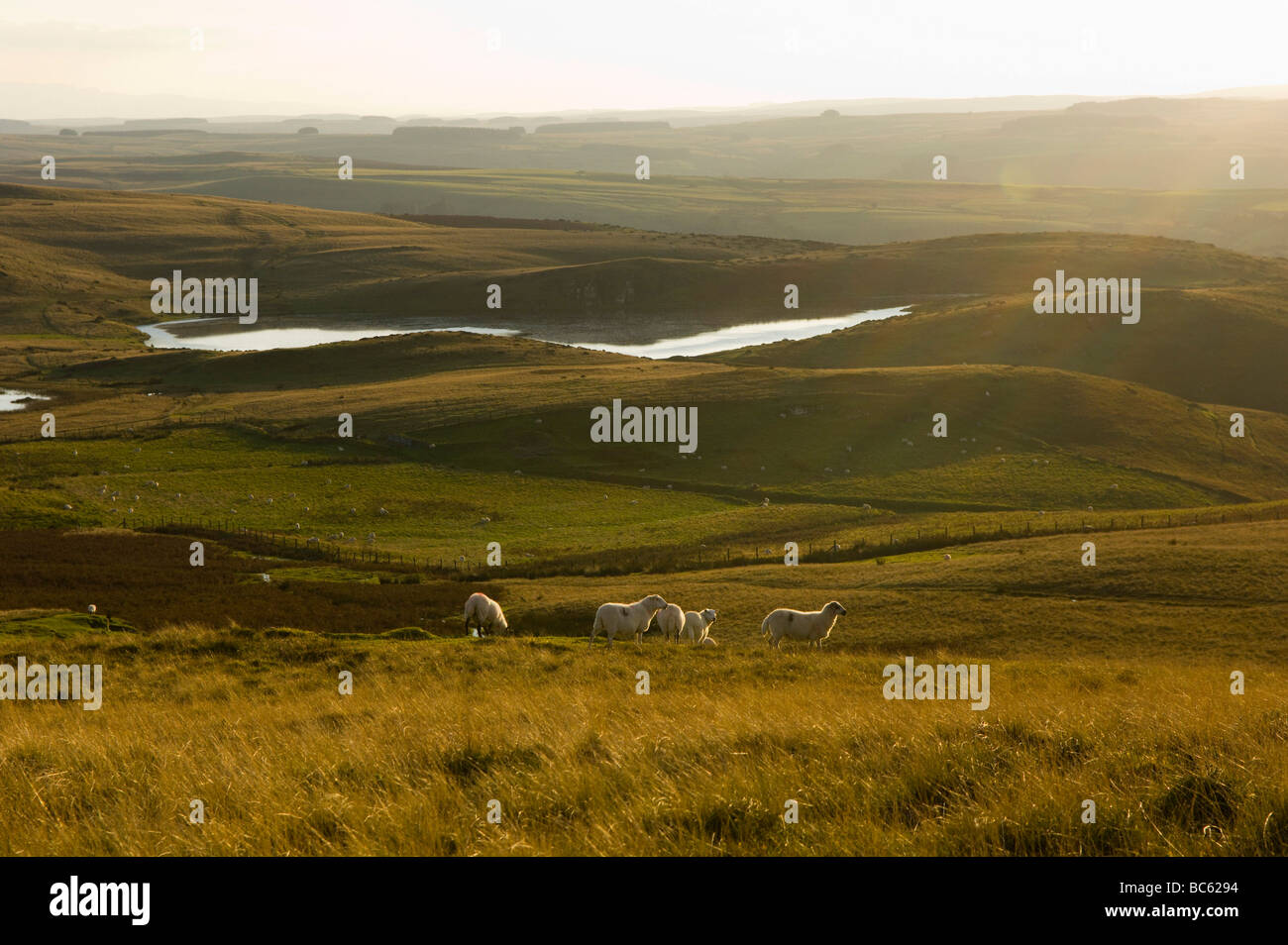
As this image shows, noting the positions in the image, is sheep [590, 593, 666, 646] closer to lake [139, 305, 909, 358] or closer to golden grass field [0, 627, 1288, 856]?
golden grass field [0, 627, 1288, 856]

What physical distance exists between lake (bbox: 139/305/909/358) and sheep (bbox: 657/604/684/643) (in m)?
121

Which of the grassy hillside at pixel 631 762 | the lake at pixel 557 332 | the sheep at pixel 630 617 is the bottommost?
the sheep at pixel 630 617

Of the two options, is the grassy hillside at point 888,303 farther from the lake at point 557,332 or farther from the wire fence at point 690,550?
the wire fence at point 690,550

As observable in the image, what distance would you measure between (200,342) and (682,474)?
110409 mm

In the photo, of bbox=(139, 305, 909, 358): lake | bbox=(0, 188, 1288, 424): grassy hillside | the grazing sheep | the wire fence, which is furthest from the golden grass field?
bbox=(139, 305, 909, 358): lake

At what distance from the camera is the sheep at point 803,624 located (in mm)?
35250

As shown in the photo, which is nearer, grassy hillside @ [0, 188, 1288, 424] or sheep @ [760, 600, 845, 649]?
sheep @ [760, 600, 845, 649]

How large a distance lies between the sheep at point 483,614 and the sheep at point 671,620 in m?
5.94

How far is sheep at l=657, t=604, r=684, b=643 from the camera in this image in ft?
117

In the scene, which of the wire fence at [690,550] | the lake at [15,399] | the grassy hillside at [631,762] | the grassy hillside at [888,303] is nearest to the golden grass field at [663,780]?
the grassy hillside at [631,762]

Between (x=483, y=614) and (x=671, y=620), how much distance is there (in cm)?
667

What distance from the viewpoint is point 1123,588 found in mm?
42500
